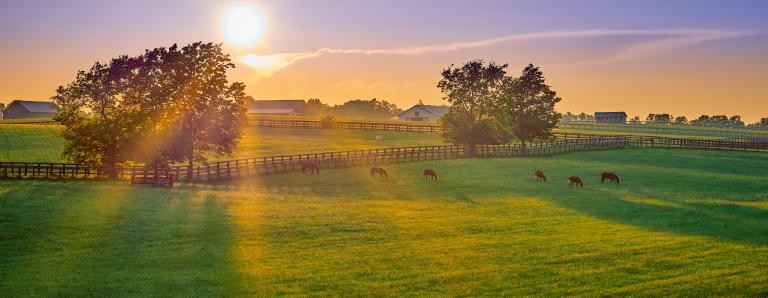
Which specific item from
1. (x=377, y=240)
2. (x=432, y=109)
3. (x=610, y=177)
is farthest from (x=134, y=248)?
(x=432, y=109)

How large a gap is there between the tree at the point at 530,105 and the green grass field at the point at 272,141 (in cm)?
1264

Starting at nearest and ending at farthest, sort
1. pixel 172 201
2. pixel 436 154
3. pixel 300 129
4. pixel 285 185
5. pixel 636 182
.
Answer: pixel 172 201
pixel 285 185
pixel 636 182
pixel 436 154
pixel 300 129

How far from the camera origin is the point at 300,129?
97.4 m

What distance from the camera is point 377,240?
78.5ft

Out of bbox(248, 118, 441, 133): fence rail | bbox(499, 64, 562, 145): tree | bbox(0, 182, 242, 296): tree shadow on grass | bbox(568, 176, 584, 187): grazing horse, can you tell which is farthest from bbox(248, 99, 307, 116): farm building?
bbox(0, 182, 242, 296): tree shadow on grass

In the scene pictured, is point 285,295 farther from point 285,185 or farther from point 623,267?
point 285,185

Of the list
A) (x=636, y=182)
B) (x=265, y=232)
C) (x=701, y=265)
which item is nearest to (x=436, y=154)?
(x=636, y=182)

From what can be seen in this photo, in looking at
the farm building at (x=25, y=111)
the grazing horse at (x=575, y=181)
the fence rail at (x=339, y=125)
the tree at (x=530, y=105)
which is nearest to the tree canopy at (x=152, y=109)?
the grazing horse at (x=575, y=181)

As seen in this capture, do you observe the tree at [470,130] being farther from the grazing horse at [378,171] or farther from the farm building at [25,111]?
the farm building at [25,111]

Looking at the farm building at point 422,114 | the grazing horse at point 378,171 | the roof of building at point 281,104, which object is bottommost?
the grazing horse at point 378,171

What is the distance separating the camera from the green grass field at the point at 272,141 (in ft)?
208

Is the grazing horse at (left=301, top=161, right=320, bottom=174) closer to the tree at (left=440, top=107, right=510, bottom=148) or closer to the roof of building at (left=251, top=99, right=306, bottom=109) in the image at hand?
the tree at (left=440, top=107, right=510, bottom=148)

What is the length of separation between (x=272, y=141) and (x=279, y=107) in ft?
317

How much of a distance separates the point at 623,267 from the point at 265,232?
42.5ft
